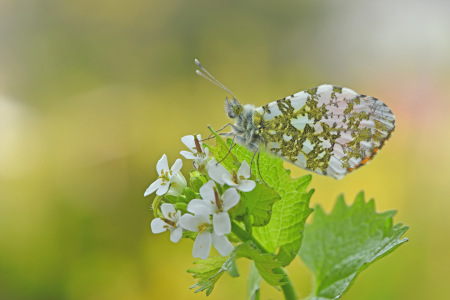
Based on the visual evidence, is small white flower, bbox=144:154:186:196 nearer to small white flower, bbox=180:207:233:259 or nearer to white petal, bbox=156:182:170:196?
white petal, bbox=156:182:170:196

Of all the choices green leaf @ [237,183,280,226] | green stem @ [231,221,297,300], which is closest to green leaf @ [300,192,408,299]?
green stem @ [231,221,297,300]

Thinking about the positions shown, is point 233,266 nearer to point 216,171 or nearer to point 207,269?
point 207,269

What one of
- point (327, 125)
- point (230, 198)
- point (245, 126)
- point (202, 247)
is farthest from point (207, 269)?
point (327, 125)

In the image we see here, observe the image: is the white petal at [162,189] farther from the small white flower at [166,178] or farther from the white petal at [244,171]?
the white petal at [244,171]

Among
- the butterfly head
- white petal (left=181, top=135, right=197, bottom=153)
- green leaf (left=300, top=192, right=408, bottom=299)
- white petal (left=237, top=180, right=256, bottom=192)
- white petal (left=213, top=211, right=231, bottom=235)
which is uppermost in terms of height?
the butterfly head

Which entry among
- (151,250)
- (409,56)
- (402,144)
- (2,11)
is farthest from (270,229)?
(2,11)

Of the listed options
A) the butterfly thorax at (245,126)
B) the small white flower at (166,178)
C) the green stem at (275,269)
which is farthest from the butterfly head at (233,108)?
the green stem at (275,269)
